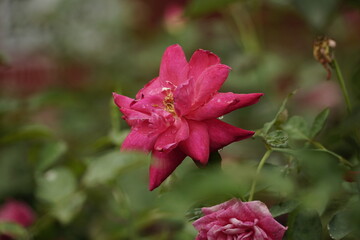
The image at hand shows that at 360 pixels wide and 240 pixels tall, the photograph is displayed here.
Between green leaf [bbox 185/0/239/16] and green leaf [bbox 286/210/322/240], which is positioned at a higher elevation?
green leaf [bbox 185/0/239/16]

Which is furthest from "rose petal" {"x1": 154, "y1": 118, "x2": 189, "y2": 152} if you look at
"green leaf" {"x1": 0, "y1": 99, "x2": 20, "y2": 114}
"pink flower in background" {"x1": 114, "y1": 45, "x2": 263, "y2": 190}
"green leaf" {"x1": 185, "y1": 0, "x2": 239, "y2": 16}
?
"green leaf" {"x1": 0, "y1": 99, "x2": 20, "y2": 114}

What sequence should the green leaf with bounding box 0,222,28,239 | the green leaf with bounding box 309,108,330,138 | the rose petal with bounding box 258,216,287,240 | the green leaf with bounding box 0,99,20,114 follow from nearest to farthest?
1. the rose petal with bounding box 258,216,287,240
2. the green leaf with bounding box 309,108,330,138
3. the green leaf with bounding box 0,222,28,239
4. the green leaf with bounding box 0,99,20,114

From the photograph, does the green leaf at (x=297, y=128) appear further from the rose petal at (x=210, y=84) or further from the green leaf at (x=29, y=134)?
the green leaf at (x=29, y=134)

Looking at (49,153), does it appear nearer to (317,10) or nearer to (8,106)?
(8,106)

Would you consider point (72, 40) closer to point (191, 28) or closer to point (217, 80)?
point (191, 28)

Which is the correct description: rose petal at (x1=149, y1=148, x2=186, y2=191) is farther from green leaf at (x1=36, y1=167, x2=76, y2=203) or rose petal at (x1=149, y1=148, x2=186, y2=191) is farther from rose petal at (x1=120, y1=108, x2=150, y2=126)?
green leaf at (x1=36, y1=167, x2=76, y2=203)

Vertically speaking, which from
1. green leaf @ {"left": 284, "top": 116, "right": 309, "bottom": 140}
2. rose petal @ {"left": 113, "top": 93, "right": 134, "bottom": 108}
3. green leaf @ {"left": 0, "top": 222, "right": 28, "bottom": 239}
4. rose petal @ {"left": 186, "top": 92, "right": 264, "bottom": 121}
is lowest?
green leaf @ {"left": 0, "top": 222, "right": 28, "bottom": 239}
